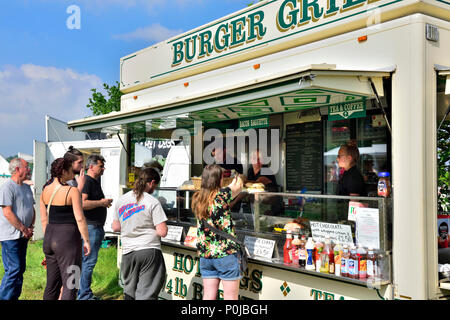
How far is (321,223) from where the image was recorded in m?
3.67

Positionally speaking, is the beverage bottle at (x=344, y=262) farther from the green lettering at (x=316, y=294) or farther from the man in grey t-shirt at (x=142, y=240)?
the man in grey t-shirt at (x=142, y=240)

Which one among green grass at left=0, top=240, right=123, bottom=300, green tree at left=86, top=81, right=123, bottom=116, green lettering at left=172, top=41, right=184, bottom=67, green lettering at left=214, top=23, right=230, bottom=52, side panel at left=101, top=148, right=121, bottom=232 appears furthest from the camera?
green tree at left=86, top=81, right=123, bottom=116

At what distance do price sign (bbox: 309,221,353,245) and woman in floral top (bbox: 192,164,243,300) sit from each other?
2.34ft

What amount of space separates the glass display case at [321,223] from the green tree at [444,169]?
2.41 m

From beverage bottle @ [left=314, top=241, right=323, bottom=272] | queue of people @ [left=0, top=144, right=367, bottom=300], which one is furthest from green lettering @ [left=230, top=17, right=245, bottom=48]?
beverage bottle @ [left=314, top=241, right=323, bottom=272]

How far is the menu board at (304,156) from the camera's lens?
5.13m

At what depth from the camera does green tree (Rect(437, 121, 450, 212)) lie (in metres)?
5.30

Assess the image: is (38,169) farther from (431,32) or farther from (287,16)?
(431,32)

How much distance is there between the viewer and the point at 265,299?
3986 millimetres

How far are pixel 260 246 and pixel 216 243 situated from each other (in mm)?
662

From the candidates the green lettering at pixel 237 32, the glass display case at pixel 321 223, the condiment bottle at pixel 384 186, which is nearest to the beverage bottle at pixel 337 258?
the glass display case at pixel 321 223

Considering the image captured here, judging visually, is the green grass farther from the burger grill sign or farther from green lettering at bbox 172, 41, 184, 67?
green lettering at bbox 172, 41, 184, 67
